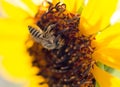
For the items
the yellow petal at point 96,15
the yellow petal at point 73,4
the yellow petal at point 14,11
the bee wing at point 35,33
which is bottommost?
the bee wing at point 35,33

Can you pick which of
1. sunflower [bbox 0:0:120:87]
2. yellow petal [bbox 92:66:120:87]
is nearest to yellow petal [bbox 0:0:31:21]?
sunflower [bbox 0:0:120:87]

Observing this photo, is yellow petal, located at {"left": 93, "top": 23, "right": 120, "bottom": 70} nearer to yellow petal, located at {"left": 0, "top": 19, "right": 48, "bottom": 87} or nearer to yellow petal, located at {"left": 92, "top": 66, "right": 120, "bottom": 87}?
yellow petal, located at {"left": 92, "top": 66, "right": 120, "bottom": 87}

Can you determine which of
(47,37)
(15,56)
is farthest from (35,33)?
(15,56)

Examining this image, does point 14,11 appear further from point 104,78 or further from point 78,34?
point 104,78

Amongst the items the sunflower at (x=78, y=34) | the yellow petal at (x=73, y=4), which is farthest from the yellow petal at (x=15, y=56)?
the yellow petal at (x=73, y=4)

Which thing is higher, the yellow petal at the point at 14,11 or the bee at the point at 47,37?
the yellow petal at the point at 14,11

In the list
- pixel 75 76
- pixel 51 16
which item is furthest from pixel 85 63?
pixel 51 16

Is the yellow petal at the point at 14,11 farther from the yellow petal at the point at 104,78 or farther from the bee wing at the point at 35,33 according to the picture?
the yellow petal at the point at 104,78

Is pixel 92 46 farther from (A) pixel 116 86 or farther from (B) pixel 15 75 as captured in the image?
(B) pixel 15 75
